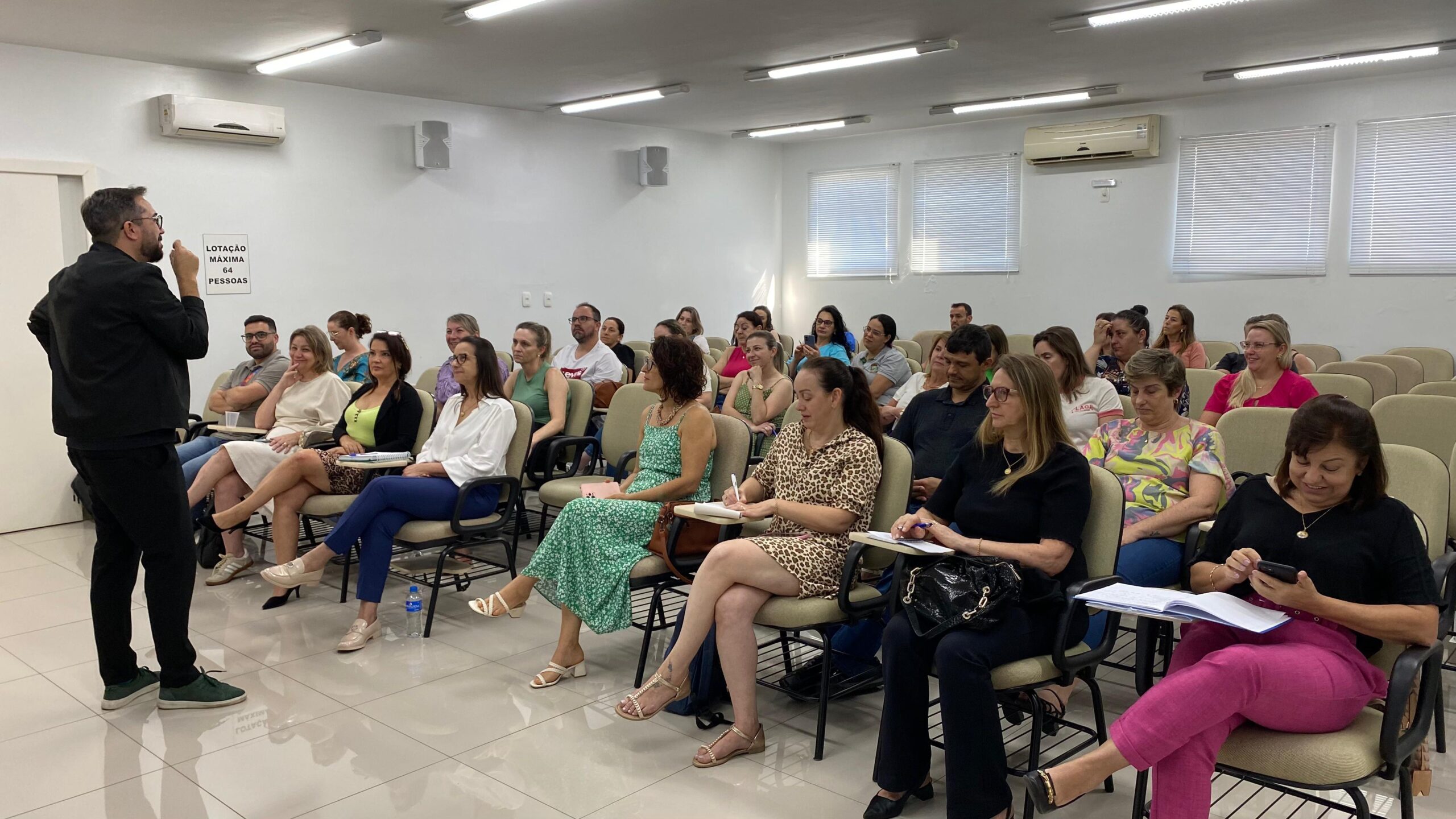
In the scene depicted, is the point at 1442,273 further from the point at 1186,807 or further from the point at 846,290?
the point at 1186,807

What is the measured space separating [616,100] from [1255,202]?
559 cm

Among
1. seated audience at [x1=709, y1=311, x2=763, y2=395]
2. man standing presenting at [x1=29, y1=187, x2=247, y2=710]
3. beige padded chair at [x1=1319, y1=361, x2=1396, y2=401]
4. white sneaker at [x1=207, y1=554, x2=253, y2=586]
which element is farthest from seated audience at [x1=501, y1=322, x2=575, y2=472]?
beige padded chair at [x1=1319, y1=361, x2=1396, y2=401]

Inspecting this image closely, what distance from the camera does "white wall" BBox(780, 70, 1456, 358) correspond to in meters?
8.35

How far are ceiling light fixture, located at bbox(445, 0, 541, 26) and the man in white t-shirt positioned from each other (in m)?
1.85

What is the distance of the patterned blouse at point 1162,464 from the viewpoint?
3508 mm

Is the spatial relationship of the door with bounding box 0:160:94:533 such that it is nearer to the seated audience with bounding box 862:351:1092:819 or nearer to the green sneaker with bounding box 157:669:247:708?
the green sneaker with bounding box 157:669:247:708

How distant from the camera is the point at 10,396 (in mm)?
6555

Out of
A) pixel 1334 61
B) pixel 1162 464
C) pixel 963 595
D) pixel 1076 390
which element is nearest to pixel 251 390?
pixel 1076 390

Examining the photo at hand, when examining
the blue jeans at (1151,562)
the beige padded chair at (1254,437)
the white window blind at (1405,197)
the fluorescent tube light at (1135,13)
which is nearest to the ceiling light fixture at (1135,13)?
the fluorescent tube light at (1135,13)

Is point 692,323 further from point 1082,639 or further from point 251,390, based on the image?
point 1082,639

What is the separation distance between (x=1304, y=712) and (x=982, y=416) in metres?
1.85

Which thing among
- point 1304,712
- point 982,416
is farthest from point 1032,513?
point 982,416

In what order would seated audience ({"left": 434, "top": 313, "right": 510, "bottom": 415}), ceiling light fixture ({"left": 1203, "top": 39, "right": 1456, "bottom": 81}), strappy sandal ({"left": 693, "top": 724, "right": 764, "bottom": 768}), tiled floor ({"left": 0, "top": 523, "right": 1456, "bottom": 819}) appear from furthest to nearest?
ceiling light fixture ({"left": 1203, "top": 39, "right": 1456, "bottom": 81}), seated audience ({"left": 434, "top": 313, "right": 510, "bottom": 415}), strappy sandal ({"left": 693, "top": 724, "right": 764, "bottom": 768}), tiled floor ({"left": 0, "top": 523, "right": 1456, "bottom": 819})

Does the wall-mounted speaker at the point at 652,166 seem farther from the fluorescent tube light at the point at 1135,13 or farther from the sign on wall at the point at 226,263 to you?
the fluorescent tube light at the point at 1135,13
